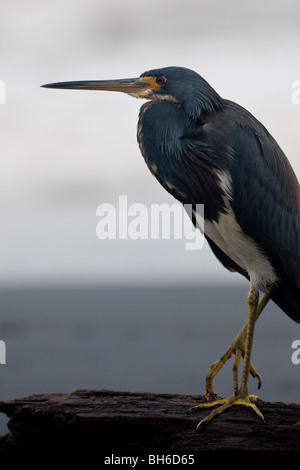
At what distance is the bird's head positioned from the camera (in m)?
6.57

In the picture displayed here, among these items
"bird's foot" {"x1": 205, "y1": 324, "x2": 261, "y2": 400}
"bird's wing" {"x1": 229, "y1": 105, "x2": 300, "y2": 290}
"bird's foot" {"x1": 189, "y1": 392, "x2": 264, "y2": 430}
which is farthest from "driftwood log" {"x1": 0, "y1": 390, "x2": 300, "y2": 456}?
"bird's wing" {"x1": 229, "y1": 105, "x2": 300, "y2": 290}

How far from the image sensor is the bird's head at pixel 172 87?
A: 21.6 ft

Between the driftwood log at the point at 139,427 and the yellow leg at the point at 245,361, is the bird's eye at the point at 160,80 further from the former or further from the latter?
the driftwood log at the point at 139,427

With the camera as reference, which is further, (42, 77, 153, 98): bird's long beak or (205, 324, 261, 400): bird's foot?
(205, 324, 261, 400): bird's foot

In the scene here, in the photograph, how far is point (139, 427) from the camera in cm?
652

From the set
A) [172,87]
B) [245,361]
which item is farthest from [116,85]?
[245,361]

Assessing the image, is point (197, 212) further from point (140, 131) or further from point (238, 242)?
point (140, 131)

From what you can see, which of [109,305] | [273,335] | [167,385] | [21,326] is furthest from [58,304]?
[167,385]

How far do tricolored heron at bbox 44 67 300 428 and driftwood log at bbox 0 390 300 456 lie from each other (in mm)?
156

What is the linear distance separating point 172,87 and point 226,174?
0.88 metres

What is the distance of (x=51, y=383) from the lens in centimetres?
4531

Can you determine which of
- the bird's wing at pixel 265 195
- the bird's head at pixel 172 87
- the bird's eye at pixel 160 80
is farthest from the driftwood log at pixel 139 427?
the bird's eye at pixel 160 80

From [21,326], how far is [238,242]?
86602 millimetres

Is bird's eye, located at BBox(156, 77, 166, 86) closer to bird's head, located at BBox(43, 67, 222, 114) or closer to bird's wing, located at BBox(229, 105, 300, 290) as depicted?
bird's head, located at BBox(43, 67, 222, 114)
